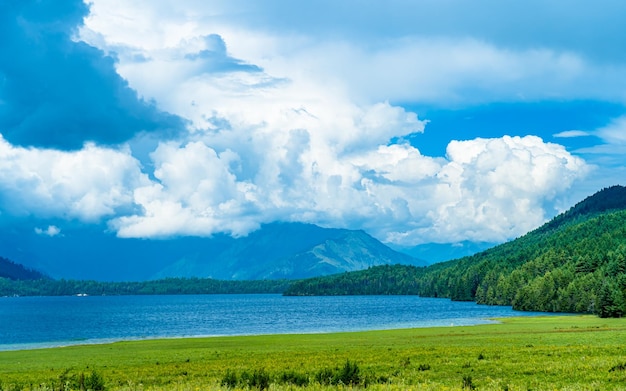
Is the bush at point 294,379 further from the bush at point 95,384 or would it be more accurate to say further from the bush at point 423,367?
the bush at point 423,367

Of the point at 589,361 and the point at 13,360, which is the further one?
the point at 13,360

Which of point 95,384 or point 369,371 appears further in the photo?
point 369,371

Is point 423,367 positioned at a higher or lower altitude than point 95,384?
lower

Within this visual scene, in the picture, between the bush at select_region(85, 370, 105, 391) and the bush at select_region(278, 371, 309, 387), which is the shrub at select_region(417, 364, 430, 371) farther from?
the bush at select_region(85, 370, 105, 391)

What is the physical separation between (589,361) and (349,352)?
2426cm

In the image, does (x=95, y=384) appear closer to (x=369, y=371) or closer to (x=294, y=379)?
(x=294, y=379)

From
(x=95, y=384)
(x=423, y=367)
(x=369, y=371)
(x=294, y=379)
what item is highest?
(x=95, y=384)

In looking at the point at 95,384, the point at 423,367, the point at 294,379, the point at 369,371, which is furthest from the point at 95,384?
the point at 423,367

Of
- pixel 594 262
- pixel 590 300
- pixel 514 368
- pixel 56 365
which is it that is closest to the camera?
pixel 514 368

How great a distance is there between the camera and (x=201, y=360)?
59.1 metres

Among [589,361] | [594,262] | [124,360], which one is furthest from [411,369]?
[594,262]

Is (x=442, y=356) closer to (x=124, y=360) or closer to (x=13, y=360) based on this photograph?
(x=124, y=360)

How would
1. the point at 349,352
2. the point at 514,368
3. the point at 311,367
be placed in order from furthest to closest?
the point at 349,352, the point at 311,367, the point at 514,368

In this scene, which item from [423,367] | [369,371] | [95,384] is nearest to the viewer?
[95,384]
